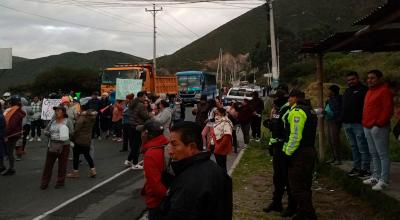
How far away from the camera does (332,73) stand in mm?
39812

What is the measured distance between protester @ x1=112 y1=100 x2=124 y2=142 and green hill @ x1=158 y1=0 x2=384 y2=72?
118980 millimetres

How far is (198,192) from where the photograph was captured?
282 centimetres

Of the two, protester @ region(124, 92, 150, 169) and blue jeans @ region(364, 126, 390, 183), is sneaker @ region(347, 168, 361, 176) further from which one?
protester @ region(124, 92, 150, 169)

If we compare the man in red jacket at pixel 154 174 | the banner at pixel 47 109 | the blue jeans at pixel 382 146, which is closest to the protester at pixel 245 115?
the banner at pixel 47 109

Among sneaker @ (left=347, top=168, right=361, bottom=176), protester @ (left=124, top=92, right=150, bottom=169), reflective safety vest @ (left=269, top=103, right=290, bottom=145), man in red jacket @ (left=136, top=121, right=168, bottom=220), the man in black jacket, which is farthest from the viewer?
protester @ (left=124, top=92, right=150, bottom=169)

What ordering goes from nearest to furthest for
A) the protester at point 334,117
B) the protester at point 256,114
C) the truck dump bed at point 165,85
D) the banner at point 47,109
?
the protester at point 334,117, the banner at point 47,109, the protester at point 256,114, the truck dump bed at point 165,85

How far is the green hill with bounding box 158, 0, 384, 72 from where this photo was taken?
497 ft

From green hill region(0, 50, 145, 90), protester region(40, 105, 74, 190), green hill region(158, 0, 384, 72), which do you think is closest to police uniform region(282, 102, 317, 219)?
protester region(40, 105, 74, 190)

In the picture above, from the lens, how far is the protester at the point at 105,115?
1941 centimetres

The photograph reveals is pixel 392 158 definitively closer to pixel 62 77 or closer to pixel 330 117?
pixel 330 117

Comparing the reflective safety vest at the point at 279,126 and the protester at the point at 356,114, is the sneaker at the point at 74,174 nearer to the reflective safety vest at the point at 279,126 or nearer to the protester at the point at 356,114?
the reflective safety vest at the point at 279,126

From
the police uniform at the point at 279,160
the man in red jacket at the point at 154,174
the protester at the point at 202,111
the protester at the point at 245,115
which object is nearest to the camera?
the man in red jacket at the point at 154,174

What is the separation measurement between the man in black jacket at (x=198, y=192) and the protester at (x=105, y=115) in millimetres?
16593

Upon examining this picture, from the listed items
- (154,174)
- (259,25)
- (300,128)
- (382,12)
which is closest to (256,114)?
(300,128)
